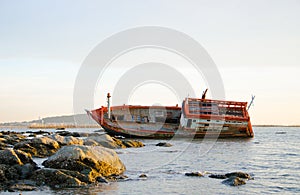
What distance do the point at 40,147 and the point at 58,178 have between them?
33.9 ft

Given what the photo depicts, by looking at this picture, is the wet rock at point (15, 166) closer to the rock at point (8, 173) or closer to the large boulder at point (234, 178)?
the rock at point (8, 173)

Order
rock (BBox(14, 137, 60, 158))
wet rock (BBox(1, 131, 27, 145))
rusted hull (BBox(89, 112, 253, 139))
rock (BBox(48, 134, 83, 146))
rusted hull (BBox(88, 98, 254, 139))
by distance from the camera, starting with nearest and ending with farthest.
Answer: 1. rock (BBox(14, 137, 60, 158))
2. rock (BBox(48, 134, 83, 146))
3. wet rock (BBox(1, 131, 27, 145))
4. rusted hull (BBox(88, 98, 254, 139))
5. rusted hull (BBox(89, 112, 253, 139))

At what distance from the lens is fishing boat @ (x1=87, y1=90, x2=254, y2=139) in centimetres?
4938

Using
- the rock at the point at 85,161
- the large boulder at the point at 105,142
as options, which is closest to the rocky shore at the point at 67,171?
the rock at the point at 85,161

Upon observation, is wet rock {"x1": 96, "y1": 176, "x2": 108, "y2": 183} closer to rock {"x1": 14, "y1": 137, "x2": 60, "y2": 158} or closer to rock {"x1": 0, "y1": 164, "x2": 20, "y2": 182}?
rock {"x1": 0, "y1": 164, "x2": 20, "y2": 182}

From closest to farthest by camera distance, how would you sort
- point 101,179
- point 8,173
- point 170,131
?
point 8,173 → point 101,179 → point 170,131

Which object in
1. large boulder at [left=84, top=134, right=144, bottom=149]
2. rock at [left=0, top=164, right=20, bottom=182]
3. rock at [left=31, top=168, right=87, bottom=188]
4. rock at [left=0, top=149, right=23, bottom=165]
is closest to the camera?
rock at [left=31, top=168, right=87, bottom=188]

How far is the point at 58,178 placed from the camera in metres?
14.8

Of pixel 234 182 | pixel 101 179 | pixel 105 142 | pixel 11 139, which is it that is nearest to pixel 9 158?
pixel 101 179

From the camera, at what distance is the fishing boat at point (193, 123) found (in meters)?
49.4

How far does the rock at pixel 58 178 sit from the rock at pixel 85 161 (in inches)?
23.2

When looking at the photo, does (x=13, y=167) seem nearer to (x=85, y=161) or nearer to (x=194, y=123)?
(x=85, y=161)

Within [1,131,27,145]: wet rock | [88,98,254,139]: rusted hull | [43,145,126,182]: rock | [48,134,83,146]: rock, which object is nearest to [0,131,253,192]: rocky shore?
[43,145,126,182]: rock

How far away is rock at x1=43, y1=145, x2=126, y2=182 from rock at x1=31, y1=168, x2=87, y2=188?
1.93ft
